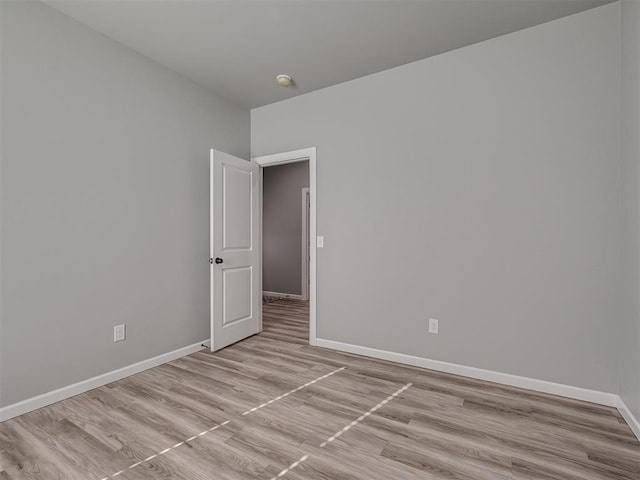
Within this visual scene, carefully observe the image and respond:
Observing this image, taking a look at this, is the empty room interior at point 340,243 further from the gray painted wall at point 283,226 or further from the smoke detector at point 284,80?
the gray painted wall at point 283,226

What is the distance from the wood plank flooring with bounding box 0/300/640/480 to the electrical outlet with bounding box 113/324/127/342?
0.33 meters

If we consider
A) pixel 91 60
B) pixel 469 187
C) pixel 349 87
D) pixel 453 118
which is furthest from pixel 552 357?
pixel 91 60

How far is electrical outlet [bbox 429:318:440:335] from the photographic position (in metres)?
2.75

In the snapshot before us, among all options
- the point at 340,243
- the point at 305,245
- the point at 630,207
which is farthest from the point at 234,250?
the point at 630,207

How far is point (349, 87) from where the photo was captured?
3188 millimetres

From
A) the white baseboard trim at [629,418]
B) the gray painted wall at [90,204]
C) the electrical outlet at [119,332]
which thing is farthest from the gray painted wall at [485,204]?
the electrical outlet at [119,332]

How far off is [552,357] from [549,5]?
2425 millimetres

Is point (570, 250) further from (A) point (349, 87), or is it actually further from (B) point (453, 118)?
(A) point (349, 87)

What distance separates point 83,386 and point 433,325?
274 cm

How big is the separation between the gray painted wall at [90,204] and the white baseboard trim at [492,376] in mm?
1676

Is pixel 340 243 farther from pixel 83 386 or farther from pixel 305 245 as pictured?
pixel 305 245

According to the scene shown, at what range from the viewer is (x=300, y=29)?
2.41m

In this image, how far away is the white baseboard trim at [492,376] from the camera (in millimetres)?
2193

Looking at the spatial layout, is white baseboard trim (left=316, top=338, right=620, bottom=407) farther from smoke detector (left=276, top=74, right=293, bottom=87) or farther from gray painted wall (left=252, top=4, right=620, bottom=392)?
smoke detector (left=276, top=74, right=293, bottom=87)
